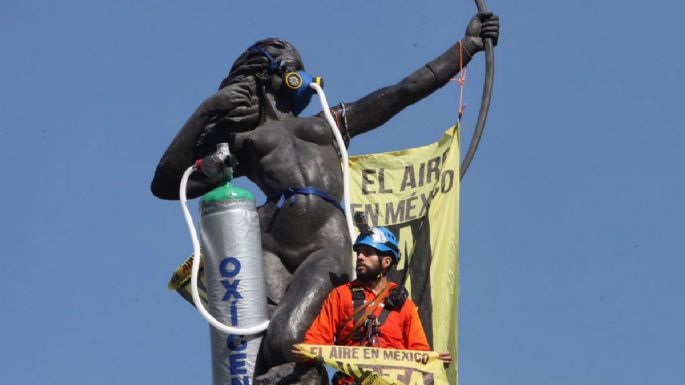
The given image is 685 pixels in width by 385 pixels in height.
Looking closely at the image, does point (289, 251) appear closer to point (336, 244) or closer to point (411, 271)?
point (336, 244)

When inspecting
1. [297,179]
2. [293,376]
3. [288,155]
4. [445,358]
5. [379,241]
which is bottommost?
[293,376]

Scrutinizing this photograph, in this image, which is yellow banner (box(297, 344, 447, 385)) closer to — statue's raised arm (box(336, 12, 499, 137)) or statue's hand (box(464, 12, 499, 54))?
statue's raised arm (box(336, 12, 499, 137))

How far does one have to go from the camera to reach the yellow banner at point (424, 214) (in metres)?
16.5

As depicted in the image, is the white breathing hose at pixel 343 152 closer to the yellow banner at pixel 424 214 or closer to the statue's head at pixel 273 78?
the statue's head at pixel 273 78

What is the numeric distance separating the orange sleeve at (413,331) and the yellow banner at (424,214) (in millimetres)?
784

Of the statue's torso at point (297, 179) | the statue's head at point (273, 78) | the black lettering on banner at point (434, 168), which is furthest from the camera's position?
the black lettering on banner at point (434, 168)

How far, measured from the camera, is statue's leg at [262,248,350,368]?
49.5ft

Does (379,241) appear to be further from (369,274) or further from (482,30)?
(482,30)

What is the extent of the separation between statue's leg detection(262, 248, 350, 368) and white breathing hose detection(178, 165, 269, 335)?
0.16 meters

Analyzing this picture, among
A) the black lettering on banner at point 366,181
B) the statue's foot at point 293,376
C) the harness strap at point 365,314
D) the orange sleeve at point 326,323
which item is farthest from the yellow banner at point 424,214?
the statue's foot at point 293,376

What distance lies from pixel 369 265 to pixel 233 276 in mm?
1288

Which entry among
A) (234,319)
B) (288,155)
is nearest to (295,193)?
(288,155)

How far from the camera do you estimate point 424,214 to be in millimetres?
17750

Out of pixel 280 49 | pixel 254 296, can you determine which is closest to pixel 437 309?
pixel 254 296
